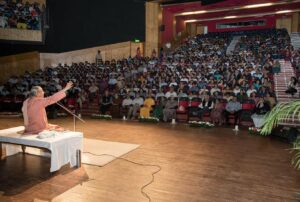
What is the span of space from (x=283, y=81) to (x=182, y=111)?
5101 mm

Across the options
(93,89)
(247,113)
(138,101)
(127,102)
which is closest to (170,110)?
(138,101)

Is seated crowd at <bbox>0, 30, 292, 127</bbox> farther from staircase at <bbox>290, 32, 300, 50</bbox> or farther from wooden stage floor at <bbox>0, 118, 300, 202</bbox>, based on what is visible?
wooden stage floor at <bbox>0, 118, 300, 202</bbox>

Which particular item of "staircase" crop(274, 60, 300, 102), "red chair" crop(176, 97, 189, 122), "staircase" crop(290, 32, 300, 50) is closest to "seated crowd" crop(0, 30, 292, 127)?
"red chair" crop(176, 97, 189, 122)

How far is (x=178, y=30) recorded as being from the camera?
2281 centimetres

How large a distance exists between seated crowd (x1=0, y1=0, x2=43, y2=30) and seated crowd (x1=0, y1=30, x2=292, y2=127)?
265 centimetres

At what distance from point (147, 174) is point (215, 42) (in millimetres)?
17201

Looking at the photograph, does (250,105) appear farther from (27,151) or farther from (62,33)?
(62,33)

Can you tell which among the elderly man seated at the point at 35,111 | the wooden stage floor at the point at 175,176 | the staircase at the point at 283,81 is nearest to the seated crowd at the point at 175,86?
the staircase at the point at 283,81

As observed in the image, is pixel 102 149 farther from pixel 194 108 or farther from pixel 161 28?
pixel 161 28

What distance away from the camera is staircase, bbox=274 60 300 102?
10200 mm

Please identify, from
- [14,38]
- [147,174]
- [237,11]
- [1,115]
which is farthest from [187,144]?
[237,11]

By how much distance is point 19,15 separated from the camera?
1412cm

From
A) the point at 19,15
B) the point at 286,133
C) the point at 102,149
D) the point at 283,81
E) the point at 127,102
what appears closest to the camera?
the point at 102,149

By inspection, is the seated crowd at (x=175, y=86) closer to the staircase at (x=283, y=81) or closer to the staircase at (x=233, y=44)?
the staircase at (x=283, y=81)
